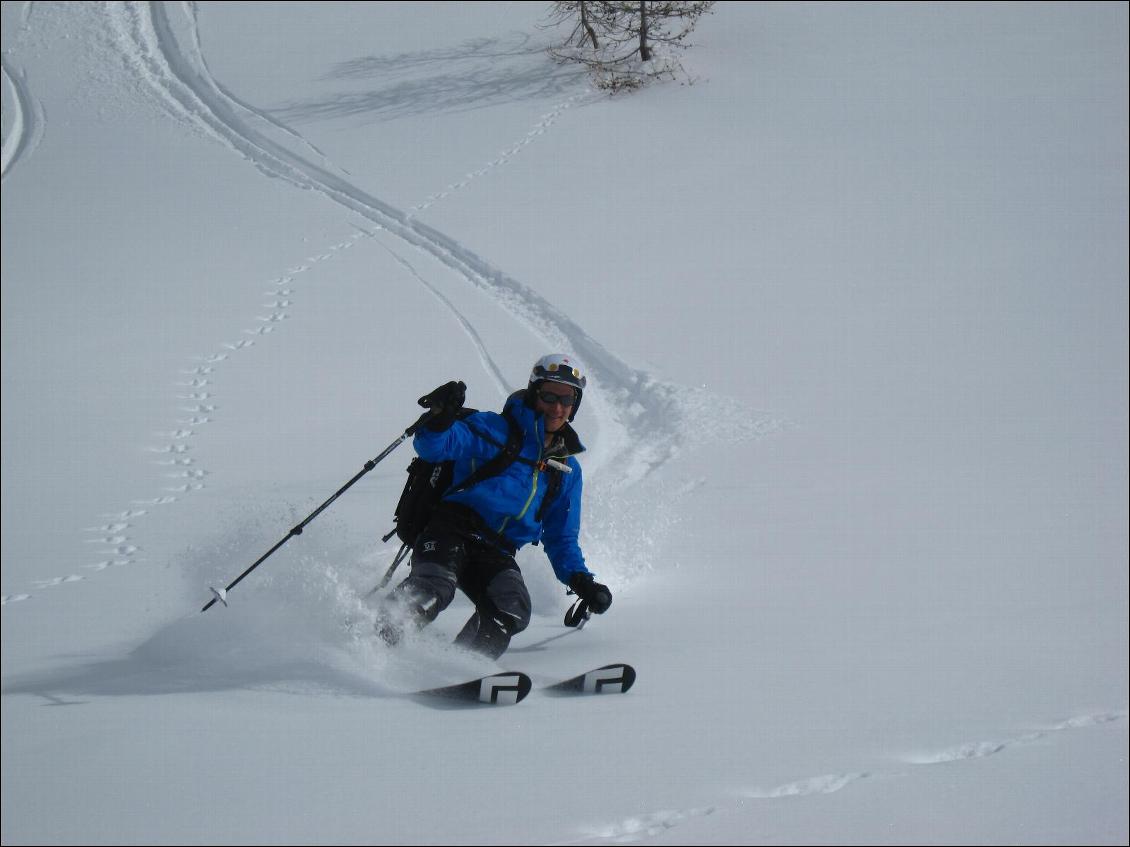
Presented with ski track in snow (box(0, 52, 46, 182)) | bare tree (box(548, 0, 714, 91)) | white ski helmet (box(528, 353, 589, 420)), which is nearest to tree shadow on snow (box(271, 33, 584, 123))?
bare tree (box(548, 0, 714, 91))

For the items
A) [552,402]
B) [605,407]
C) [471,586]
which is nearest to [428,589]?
[471,586]

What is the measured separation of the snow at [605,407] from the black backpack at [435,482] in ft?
1.64

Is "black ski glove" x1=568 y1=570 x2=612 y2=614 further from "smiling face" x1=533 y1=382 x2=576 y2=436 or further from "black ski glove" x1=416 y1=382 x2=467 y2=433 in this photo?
"black ski glove" x1=416 y1=382 x2=467 y2=433

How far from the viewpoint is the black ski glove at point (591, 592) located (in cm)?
496

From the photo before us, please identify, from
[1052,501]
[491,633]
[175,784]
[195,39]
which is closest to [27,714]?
[175,784]

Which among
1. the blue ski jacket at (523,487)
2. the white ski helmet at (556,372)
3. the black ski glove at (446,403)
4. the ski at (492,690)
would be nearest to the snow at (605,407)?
the ski at (492,690)

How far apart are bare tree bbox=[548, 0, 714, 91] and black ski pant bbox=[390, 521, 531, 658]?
614 inches

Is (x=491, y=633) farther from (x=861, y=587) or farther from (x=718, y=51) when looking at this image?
(x=718, y=51)

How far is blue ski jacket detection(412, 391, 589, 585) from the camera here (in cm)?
512

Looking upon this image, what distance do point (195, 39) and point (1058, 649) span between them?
21.7 meters

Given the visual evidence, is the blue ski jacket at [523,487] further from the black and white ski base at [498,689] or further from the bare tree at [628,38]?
the bare tree at [628,38]

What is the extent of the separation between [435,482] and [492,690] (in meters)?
1.36

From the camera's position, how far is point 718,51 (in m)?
20.7

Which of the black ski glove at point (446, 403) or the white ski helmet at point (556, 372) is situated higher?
the white ski helmet at point (556, 372)
